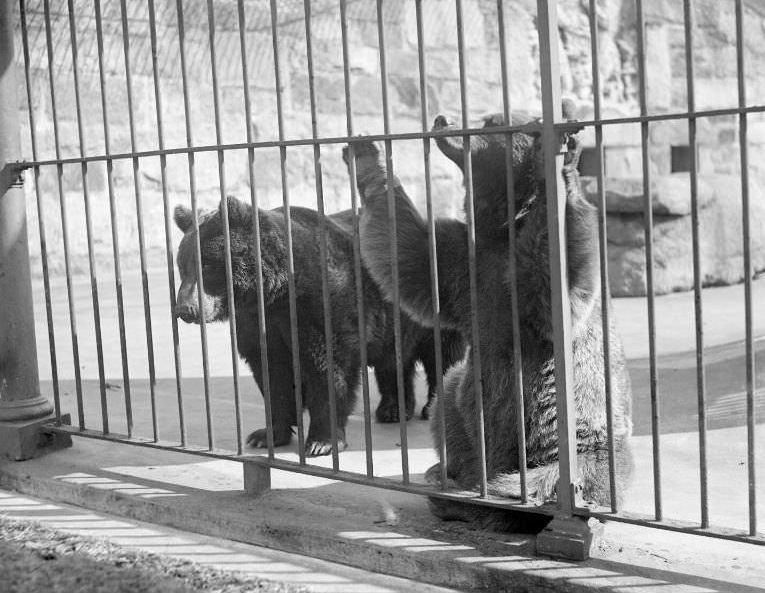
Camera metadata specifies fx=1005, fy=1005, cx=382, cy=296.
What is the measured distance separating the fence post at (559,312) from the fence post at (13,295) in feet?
8.24

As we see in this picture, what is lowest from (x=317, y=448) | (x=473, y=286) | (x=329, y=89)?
(x=317, y=448)

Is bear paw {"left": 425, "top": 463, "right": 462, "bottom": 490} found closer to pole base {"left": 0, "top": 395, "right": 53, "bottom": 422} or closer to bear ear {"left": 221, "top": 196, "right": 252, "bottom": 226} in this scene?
bear ear {"left": 221, "top": 196, "right": 252, "bottom": 226}

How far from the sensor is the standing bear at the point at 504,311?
332 centimetres

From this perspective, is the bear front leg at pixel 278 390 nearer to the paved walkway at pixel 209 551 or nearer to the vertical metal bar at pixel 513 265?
the paved walkway at pixel 209 551

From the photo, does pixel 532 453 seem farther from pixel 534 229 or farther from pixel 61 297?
pixel 61 297

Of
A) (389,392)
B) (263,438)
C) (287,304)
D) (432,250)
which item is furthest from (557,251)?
(389,392)

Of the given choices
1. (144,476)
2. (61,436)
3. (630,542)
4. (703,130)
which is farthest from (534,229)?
(703,130)

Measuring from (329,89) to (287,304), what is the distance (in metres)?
8.02

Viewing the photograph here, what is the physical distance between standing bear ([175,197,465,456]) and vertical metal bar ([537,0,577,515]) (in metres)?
1.52

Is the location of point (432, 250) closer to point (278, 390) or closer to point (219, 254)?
point (219, 254)

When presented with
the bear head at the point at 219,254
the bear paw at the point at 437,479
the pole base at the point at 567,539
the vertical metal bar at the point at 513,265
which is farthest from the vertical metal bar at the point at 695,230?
the bear head at the point at 219,254

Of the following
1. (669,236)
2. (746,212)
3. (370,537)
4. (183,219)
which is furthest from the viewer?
(669,236)

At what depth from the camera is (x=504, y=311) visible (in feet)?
11.6

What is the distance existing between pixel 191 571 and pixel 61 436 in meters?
1.68
